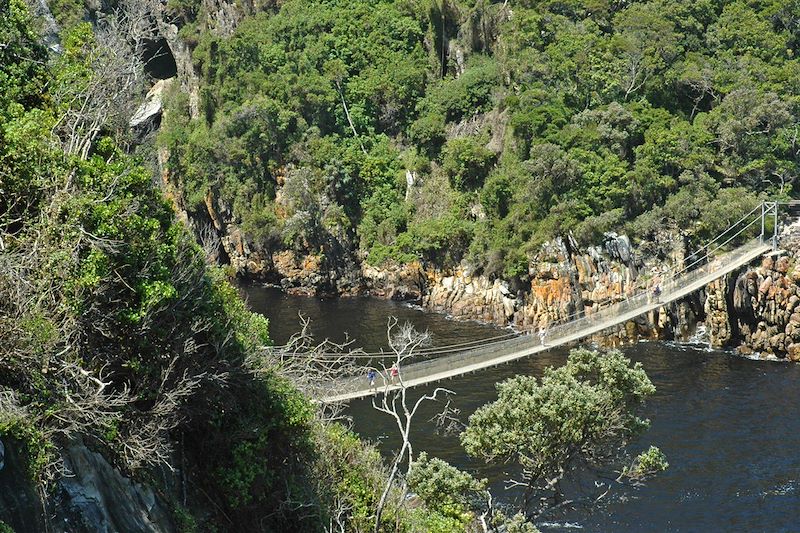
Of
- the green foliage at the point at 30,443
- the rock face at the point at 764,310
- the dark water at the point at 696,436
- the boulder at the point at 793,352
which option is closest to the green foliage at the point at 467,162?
the dark water at the point at 696,436

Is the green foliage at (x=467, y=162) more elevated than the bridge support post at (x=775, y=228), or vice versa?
the green foliage at (x=467, y=162)

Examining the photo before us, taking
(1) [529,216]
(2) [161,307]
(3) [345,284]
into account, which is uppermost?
(2) [161,307]

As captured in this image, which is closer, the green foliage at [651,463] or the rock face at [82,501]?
the rock face at [82,501]

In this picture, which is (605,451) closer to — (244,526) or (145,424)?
(244,526)

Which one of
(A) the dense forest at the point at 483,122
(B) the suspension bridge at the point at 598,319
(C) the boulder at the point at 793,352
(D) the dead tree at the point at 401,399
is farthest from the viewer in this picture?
(A) the dense forest at the point at 483,122

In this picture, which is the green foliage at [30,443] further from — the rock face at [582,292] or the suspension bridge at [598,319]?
the rock face at [582,292]

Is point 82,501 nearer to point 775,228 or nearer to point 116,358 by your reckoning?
point 116,358

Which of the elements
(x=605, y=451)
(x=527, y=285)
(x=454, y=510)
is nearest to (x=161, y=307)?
(x=454, y=510)
